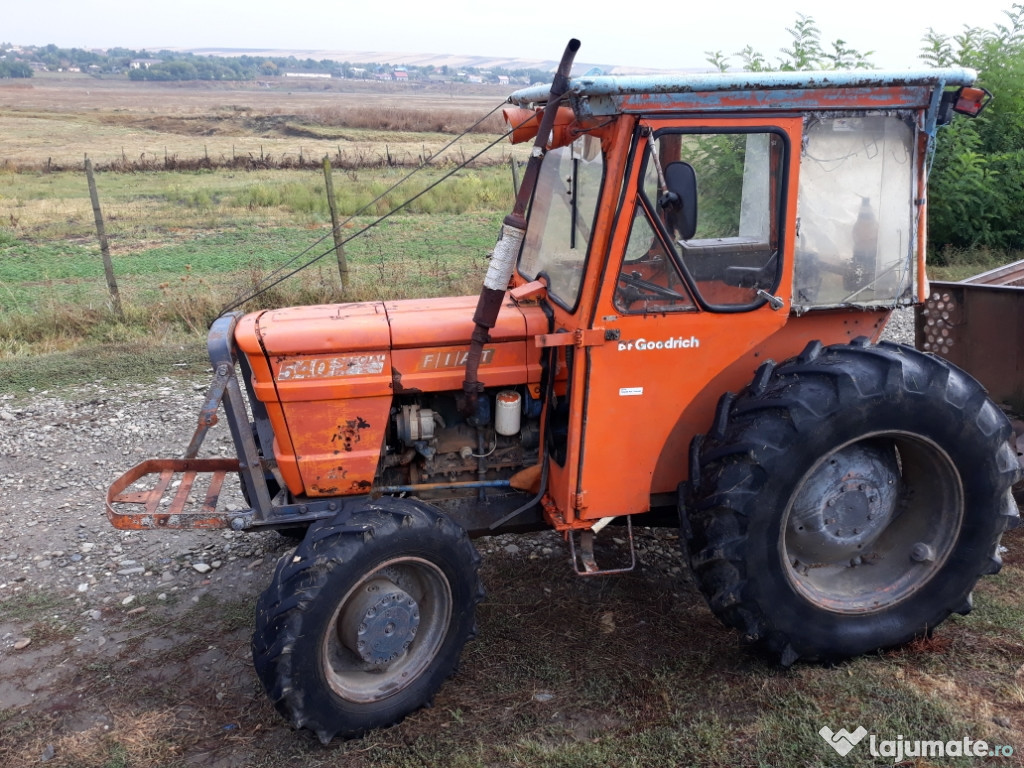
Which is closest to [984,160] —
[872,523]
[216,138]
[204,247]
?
[872,523]

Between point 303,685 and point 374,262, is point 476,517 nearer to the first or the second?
point 303,685

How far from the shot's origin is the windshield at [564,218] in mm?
3467

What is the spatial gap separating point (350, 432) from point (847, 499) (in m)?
2.13

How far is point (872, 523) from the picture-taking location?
11.8 ft

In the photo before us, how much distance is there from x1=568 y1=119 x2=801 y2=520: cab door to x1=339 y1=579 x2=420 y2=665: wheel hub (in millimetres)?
845

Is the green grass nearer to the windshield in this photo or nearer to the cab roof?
the windshield

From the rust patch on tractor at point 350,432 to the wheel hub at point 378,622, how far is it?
597mm

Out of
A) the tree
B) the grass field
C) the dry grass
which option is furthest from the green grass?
the tree

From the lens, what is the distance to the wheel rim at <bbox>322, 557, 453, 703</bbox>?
327 cm

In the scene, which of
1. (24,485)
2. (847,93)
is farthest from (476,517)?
(24,485)

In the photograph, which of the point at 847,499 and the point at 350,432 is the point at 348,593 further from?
the point at 847,499

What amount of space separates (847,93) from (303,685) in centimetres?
309

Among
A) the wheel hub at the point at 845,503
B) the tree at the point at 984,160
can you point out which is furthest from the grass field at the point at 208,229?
the tree at the point at 984,160

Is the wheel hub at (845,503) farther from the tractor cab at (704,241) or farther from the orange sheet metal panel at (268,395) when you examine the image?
the orange sheet metal panel at (268,395)
